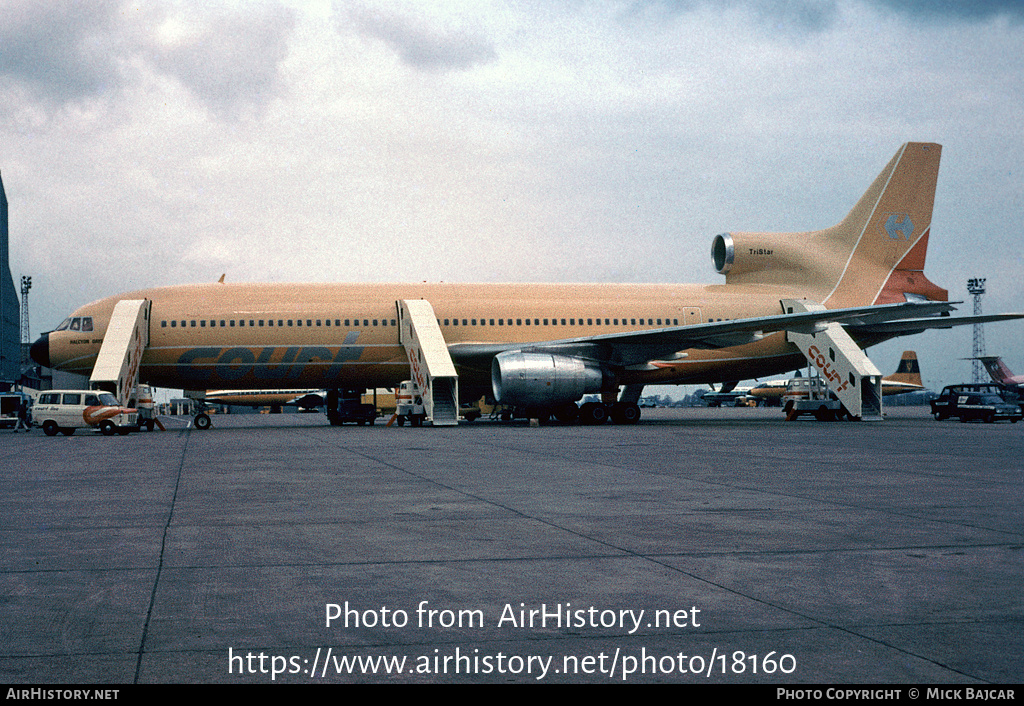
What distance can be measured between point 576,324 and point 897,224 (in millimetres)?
12766

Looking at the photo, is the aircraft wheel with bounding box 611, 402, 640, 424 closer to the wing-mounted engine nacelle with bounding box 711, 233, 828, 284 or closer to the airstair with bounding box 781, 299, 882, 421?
the airstair with bounding box 781, 299, 882, 421

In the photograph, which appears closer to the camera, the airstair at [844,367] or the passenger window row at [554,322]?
the airstair at [844,367]

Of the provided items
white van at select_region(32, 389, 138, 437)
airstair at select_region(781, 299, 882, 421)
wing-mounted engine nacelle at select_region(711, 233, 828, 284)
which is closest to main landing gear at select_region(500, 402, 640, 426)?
airstair at select_region(781, 299, 882, 421)

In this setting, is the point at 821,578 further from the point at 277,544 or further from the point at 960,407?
the point at 960,407

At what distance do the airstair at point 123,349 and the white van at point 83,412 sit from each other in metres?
0.47

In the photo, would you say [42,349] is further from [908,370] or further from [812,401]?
[908,370]

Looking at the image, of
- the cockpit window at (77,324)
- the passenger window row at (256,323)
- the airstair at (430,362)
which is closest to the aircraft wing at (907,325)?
the airstair at (430,362)

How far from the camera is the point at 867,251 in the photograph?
34375 millimetres

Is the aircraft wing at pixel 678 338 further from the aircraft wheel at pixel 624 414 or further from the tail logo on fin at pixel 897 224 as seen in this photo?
the tail logo on fin at pixel 897 224

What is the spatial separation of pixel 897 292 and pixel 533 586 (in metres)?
32.5

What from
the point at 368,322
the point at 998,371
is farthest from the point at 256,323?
the point at 998,371

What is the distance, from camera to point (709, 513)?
8086 millimetres

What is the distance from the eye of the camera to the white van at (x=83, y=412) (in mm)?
25688

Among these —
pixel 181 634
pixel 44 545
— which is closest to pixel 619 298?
pixel 44 545
